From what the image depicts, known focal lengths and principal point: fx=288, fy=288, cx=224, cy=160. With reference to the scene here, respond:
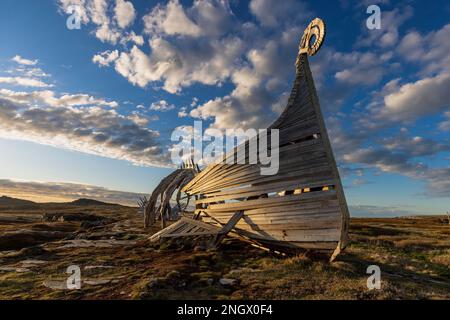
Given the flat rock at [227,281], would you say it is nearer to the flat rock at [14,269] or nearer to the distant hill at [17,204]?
the flat rock at [14,269]

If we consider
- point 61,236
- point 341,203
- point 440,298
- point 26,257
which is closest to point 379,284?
point 440,298

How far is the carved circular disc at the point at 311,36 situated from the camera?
38.5ft

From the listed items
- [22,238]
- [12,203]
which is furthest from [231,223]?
[12,203]

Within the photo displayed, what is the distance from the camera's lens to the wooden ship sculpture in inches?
395

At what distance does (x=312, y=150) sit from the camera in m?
10.8

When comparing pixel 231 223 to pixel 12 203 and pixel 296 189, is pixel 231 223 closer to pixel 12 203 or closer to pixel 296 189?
pixel 296 189

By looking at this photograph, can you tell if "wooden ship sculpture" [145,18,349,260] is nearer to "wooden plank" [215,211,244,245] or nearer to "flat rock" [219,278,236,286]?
"wooden plank" [215,211,244,245]

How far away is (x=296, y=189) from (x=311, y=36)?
6681 mm

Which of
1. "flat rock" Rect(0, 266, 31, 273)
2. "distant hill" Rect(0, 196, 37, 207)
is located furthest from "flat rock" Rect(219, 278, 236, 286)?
"distant hill" Rect(0, 196, 37, 207)

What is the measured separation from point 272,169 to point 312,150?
175 cm

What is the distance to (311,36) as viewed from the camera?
12.4 m
